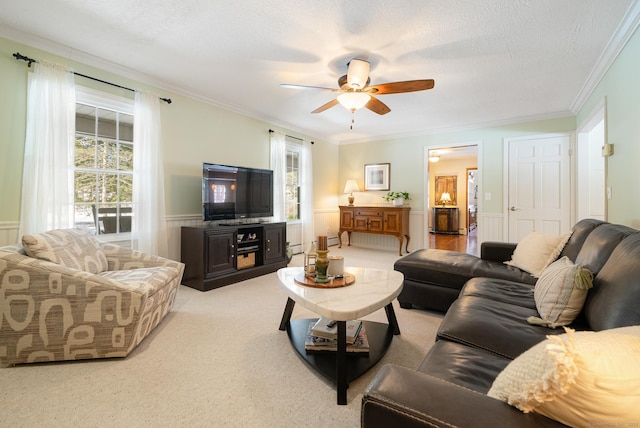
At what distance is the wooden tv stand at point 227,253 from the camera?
330 cm

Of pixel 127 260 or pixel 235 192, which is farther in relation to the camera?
pixel 235 192

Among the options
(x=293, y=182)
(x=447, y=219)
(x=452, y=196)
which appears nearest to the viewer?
(x=293, y=182)

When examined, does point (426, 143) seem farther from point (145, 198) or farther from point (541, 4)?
point (145, 198)

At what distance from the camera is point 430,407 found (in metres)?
0.66

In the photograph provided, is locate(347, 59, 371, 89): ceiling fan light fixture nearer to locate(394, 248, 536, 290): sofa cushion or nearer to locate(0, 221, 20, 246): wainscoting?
locate(394, 248, 536, 290): sofa cushion

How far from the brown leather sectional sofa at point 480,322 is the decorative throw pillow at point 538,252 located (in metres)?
0.07

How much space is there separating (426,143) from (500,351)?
4.84m

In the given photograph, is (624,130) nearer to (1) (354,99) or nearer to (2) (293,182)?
(1) (354,99)

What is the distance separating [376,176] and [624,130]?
156 inches

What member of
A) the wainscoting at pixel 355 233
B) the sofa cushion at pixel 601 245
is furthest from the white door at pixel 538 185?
the sofa cushion at pixel 601 245

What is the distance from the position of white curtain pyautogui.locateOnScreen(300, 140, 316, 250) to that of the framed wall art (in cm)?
139

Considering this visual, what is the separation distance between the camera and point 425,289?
104 inches

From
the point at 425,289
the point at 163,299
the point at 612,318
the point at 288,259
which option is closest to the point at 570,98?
the point at 425,289

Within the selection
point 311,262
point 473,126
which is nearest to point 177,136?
point 311,262
